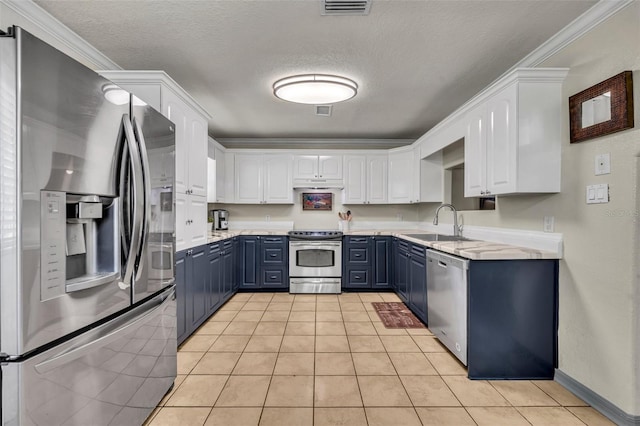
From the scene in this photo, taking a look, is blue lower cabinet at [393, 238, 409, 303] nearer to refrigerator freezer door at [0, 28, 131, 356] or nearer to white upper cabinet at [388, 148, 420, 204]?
white upper cabinet at [388, 148, 420, 204]

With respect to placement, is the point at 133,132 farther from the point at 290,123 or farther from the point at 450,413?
the point at 290,123

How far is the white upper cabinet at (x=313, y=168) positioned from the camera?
4.98 meters

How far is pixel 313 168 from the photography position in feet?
16.3

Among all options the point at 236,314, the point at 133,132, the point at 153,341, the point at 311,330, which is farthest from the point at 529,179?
the point at 236,314

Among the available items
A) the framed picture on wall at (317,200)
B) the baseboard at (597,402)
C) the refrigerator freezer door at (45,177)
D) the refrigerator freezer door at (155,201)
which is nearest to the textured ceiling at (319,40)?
the refrigerator freezer door at (155,201)

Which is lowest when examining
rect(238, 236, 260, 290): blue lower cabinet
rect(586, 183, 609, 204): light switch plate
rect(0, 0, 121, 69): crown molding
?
rect(238, 236, 260, 290): blue lower cabinet

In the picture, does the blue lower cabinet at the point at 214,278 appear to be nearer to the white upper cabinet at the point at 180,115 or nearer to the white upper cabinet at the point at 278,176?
the white upper cabinet at the point at 180,115

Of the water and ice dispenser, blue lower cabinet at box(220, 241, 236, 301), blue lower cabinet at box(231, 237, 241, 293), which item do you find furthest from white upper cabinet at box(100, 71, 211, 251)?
blue lower cabinet at box(231, 237, 241, 293)

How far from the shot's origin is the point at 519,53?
8.16 ft

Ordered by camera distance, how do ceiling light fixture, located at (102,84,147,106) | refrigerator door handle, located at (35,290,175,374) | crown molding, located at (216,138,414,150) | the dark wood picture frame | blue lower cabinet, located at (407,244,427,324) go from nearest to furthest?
refrigerator door handle, located at (35,290,175,374)
ceiling light fixture, located at (102,84,147,106)
the dark wood picture frame
blue lower cabinet, located at (407,244,427,324)
crown molding, located at (216,138,414,150)

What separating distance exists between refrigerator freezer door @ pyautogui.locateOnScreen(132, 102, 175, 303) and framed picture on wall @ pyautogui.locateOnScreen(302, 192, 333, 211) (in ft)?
11.0

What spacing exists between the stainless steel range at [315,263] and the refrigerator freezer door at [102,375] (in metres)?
2.61

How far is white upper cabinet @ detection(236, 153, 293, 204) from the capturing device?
4973 mm

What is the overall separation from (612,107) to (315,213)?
3.99 m
